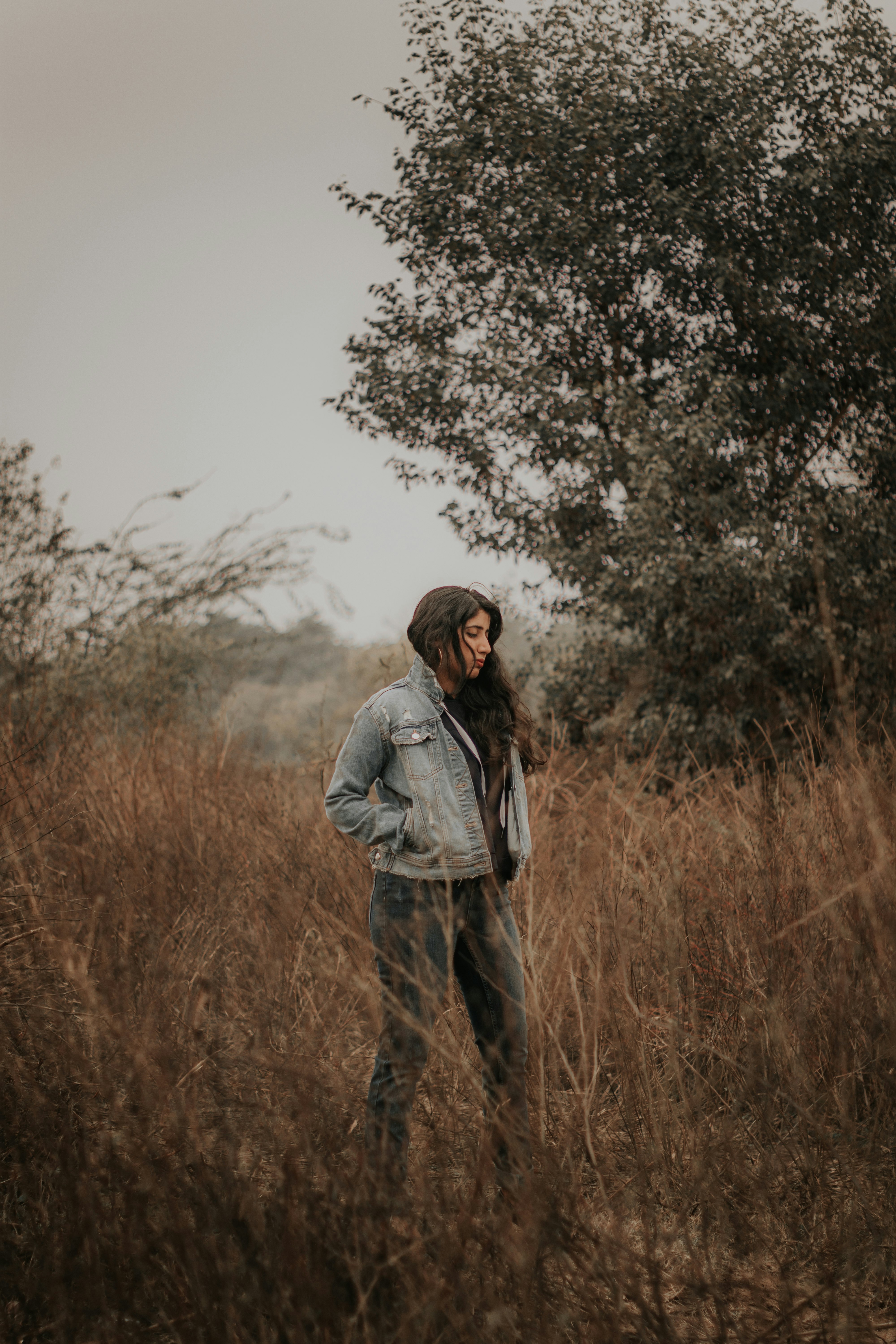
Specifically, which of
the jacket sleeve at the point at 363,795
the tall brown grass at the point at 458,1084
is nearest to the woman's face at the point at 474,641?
the jacket sleeve at the point at 363,795

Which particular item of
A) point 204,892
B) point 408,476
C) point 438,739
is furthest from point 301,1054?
point 408,476

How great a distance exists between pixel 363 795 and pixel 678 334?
8.82m

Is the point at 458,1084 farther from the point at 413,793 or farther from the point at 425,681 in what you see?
the point at 425,681

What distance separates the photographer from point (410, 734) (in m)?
2.65

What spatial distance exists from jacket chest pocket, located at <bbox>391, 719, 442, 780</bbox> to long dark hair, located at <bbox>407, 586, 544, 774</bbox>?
152 mm

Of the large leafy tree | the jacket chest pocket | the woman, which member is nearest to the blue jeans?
the woman

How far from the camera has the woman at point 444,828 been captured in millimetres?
2490

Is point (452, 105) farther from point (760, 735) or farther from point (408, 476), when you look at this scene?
point (760, 735)

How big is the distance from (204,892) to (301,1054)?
369 cm

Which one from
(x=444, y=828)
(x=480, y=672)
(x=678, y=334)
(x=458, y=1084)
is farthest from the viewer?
(x=678, y=334)

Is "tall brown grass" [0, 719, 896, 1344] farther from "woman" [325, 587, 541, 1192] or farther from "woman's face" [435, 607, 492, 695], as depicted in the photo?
"woman's face" [435, 607, 492, 695]

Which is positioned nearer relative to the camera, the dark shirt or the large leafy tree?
the dark shirt

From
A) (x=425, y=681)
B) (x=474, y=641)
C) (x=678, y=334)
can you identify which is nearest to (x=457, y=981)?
(x=425, y=681)

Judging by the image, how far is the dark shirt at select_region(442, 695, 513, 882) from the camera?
2.68 meters
